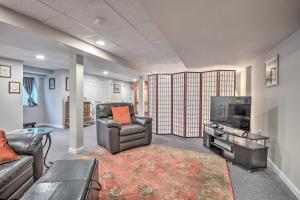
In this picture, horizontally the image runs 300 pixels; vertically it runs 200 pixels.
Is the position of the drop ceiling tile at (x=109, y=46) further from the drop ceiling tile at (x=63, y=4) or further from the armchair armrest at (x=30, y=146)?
the armchair armrest at (x=30, y=146)

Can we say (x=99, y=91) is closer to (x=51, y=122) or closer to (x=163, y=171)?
(x=51, y=122)

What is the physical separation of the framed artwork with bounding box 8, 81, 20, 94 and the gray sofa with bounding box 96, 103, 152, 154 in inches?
102

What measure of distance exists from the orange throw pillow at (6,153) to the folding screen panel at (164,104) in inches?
149

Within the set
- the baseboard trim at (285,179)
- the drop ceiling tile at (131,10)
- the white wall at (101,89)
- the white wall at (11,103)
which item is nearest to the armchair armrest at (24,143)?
the drop ceiling tile at (131,10)

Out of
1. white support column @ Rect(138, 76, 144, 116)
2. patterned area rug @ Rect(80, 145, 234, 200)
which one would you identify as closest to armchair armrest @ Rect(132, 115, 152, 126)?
patterned area rug @ Rect(80, 145, 234, 200)

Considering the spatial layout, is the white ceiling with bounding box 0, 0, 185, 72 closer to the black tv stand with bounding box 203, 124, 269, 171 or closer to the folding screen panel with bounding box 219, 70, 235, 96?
the folding screen panel with bounding box 219, 70, 235, 96

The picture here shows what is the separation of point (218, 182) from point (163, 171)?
79 cm

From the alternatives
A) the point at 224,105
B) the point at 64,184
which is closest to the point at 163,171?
the point at 64,184

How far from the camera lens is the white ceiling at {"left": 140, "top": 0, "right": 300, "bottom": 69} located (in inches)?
63.7

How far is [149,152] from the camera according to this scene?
11.1 feet

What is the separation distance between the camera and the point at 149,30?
2578mm

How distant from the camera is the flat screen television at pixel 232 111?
2996 mm

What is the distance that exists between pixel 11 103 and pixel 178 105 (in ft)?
15.5

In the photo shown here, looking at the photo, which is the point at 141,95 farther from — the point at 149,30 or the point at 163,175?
the point at 163,175
